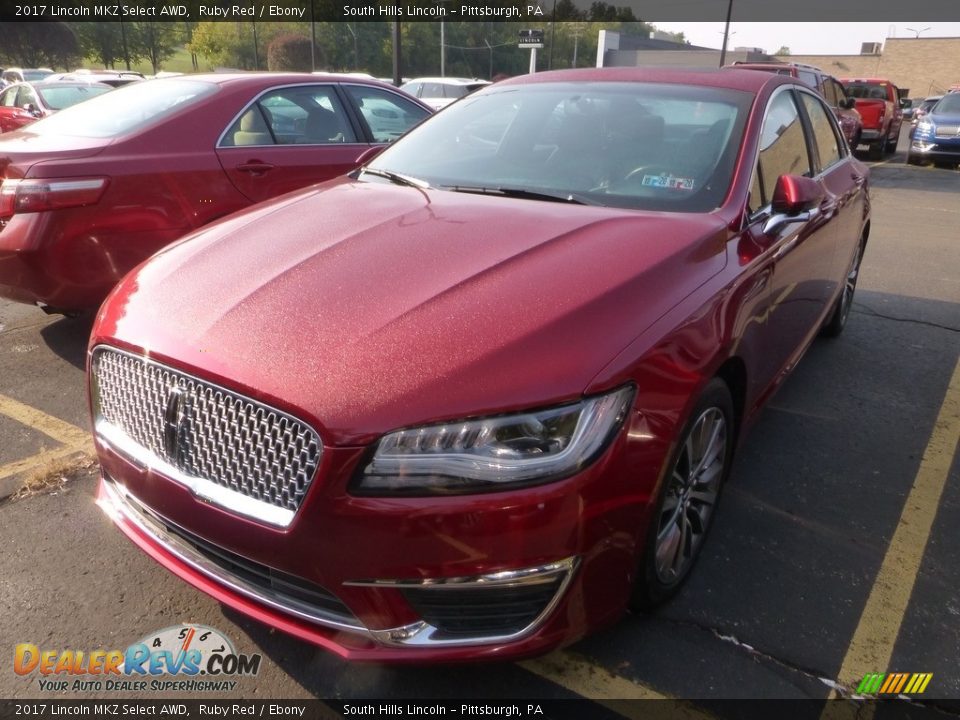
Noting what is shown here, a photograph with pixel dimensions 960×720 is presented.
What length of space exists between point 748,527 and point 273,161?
143 inches

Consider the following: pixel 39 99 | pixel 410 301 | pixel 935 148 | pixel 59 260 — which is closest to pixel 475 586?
pixel 410 301

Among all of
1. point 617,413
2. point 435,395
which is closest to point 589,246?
point 617,413

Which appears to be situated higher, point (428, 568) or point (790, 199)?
point (790, 199)

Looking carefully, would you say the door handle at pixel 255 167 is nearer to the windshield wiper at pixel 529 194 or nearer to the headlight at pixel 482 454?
the windshield wiper at pixel 529 194

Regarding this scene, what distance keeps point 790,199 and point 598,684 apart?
186 centimetres

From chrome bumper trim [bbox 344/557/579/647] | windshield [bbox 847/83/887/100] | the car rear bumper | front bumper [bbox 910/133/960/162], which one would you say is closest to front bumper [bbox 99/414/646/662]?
chrome bumper trim [bbox 344/557/579/647]

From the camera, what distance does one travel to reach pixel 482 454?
1.73m

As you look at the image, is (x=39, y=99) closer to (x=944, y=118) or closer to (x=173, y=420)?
(x=173, y=420)

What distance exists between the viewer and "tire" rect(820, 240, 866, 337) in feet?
15.8

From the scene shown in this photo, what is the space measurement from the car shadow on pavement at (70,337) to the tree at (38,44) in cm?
4409

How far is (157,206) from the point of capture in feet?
14.0

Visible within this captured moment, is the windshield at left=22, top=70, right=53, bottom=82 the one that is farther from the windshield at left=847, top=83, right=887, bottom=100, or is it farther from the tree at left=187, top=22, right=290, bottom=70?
the tree at left=187, top=22, right=290, bottom=70

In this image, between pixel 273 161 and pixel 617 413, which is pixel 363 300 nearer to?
pixel 617 413

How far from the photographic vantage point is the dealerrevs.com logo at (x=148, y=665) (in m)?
2.15
